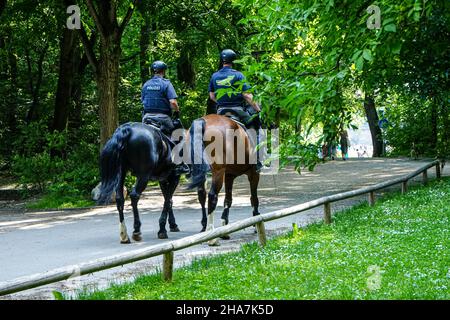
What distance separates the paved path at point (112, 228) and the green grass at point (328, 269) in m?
1.15

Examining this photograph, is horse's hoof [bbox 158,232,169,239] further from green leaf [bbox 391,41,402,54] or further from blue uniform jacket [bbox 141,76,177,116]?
green leaf [bbox 391,41,402,54]

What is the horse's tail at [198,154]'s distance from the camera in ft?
43.0

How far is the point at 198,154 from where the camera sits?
13.1 metres

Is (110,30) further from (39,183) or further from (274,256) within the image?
(274,256)

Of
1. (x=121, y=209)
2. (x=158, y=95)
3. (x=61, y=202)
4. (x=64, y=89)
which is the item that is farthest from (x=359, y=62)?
(x=64, y=89)

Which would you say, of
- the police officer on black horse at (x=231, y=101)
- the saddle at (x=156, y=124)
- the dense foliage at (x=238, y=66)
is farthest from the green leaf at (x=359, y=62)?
the saddle at (x=156, y=124)

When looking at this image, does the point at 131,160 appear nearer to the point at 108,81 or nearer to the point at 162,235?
the point at 162,235

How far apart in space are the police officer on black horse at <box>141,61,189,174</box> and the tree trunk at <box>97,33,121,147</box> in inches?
276

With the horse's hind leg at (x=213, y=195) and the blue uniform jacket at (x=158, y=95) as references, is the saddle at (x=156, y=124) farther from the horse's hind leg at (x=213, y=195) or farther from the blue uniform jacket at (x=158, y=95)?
the horse's hind leg at (x=213, y=195)

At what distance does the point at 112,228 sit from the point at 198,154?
11.9ft
